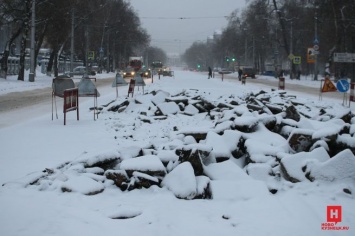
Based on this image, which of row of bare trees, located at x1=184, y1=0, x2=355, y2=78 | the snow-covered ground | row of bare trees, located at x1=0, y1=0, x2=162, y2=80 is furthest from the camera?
row of bare trees, located at x1=184, y1=0, x2=355, y2=78

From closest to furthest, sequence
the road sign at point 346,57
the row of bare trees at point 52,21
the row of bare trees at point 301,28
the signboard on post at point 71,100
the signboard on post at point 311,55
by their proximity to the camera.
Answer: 1. the signboard on post at point 71,100
2. the road sign at point 346,57
3. the row of bare trees at point 52,21
4. the row of bare trees at point 301,28
5. the signboard on post at point 311,55

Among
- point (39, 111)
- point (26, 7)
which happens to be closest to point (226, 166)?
point (39, 111)

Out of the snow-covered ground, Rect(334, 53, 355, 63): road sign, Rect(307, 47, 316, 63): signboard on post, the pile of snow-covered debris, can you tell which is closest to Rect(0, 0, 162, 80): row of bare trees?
Rect(307, 47, 316, 63): signboard on post

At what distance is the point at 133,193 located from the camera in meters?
5.77

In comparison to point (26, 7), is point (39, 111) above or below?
below

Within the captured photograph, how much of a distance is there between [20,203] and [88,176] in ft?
3.94

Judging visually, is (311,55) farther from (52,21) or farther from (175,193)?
(175,193)

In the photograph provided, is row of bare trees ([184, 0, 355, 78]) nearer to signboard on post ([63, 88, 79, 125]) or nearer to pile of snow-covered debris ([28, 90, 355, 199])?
signboard on post ([63, 88, 79, 125])

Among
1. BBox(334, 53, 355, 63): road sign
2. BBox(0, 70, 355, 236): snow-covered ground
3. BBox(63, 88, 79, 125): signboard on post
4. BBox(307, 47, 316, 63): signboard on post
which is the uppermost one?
BBox(307, 47, 316, 63): signboard on post

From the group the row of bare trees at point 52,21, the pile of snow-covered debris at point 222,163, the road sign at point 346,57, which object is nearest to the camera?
the pile of snow-covered debris at point 222,163

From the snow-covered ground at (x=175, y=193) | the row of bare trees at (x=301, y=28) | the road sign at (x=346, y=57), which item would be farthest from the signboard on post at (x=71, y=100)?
the row of bare trees at (x=301, y=28)

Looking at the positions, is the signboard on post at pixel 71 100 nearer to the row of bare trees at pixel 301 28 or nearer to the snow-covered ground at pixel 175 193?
the snow-covered ground at pixel 175 193

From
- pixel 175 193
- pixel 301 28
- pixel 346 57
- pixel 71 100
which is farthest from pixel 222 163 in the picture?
pixel 301 28

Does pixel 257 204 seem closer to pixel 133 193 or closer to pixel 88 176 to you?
pixel 133 193
